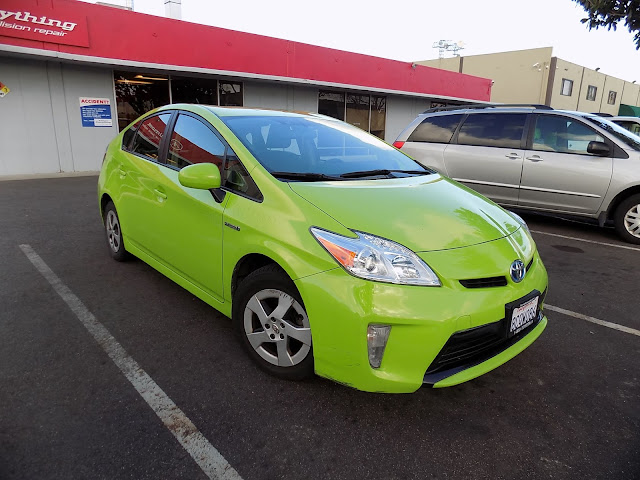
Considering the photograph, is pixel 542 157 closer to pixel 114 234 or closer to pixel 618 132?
pixel 618 132

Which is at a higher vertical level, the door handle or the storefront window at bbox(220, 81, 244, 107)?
the storefront window at bbox(220, 81, 244, 107)

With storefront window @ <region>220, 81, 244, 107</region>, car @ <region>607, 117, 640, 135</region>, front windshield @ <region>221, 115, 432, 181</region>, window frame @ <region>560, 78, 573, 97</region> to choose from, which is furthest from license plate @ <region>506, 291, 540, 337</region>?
window frame @ <region>560, 78, 573, 97</region>

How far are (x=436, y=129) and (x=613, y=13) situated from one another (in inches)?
453

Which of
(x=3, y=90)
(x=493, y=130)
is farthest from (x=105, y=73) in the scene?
(x=493, y=130)

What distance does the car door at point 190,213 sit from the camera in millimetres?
2814

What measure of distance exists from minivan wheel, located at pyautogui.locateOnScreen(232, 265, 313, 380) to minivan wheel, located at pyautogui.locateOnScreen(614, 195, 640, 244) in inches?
219

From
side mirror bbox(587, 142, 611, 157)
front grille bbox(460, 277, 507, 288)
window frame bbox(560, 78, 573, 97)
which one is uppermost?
window frame bbox(560, 78, 573, 97)

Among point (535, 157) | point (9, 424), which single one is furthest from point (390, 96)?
point (9, 424)

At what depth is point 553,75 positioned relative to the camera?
31016 millimetres

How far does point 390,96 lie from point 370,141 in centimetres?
1616

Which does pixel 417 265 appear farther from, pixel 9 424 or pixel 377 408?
pixel 9 424

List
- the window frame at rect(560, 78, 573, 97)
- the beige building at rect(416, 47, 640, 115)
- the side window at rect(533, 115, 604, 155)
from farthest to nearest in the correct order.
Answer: the window frame at rect(560, 78, 573, 97), the beige building at rect(416, 47, 640, 115), the side window at rect(533, 115, 604, 155)

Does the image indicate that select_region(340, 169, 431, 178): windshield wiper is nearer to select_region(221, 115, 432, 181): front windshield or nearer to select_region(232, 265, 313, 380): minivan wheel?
select_region(221, 115, 432, 181): front windshield

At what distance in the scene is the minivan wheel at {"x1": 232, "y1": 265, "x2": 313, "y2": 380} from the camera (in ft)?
7.67
